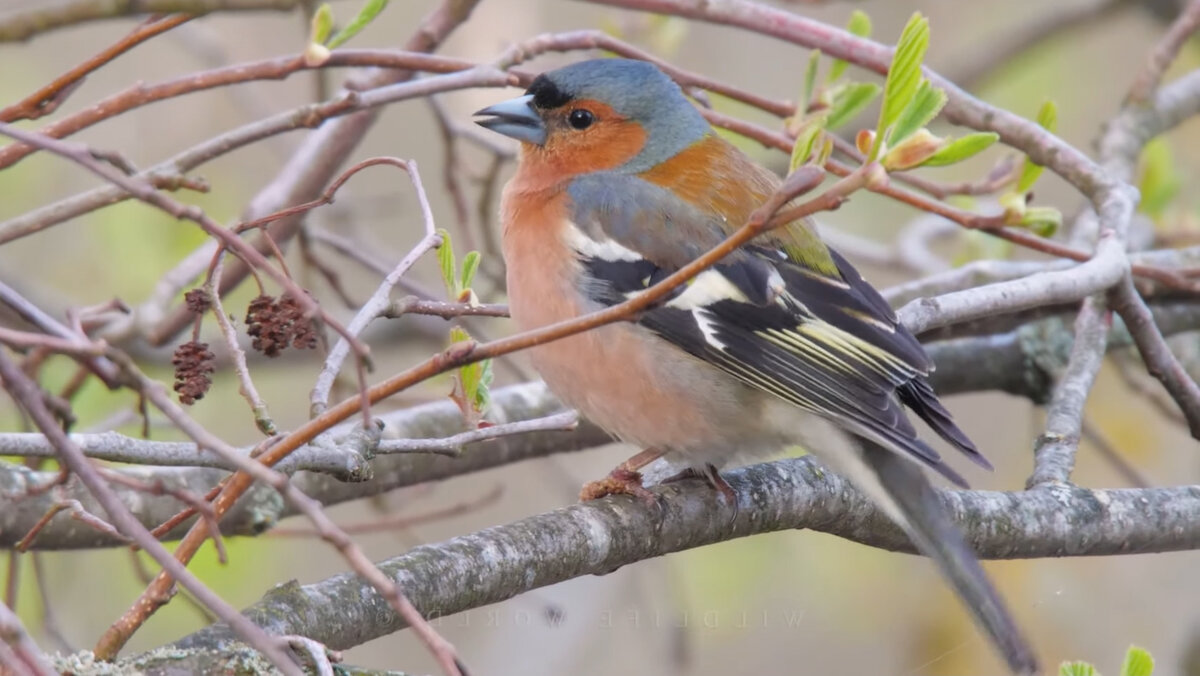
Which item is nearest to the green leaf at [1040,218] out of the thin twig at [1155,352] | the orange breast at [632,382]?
the thin twig at [1155,352]

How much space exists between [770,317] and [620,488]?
616mm

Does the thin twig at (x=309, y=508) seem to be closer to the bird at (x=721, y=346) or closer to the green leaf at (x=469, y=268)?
the green leaf at (x=469, y=268)

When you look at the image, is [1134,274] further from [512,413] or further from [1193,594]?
[1193,594]

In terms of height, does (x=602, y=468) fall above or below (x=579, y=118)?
Result: below

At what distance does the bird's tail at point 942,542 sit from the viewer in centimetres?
260

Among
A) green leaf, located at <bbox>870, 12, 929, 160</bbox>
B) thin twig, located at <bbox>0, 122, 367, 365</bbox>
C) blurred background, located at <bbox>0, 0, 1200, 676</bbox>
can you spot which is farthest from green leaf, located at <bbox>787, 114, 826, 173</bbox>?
blurred background, located at <bbox>0, 0, 1200, 676</bbox>

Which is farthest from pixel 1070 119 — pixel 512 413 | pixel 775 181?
pixel 512 413

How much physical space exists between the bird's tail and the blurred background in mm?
1462

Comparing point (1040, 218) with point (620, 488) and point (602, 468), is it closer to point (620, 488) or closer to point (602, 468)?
point (620, 488)

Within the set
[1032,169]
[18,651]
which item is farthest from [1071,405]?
[18,651]

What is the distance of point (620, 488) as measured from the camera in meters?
3.01

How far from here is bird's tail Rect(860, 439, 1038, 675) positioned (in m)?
2.60

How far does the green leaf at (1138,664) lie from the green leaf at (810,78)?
1.78m

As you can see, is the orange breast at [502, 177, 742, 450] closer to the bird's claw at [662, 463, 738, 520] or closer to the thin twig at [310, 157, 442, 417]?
the bird's claw at [662, 463, 738, 520]
